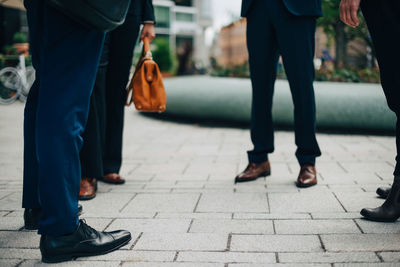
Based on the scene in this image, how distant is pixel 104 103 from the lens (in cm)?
318

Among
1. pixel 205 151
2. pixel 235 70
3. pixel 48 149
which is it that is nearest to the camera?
pixel 48 149

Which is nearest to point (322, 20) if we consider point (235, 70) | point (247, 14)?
point (235, 70)

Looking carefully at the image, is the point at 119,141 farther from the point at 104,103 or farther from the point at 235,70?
the point at 235,70

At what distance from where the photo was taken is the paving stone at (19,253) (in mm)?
2004

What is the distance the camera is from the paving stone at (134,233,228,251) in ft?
6.84

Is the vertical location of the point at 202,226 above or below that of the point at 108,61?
below

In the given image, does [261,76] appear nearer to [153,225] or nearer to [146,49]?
[146,49]

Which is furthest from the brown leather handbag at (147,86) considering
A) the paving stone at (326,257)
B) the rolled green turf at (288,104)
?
the rolled green turf at (288,104)

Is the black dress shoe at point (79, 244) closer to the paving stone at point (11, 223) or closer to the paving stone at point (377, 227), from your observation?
the paving stone at point (11, 223)

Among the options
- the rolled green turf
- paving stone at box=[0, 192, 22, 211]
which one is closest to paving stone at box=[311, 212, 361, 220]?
paving stone at box=[0, 192, 22, 211]

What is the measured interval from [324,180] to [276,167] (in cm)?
59

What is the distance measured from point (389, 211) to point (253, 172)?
3.92ft

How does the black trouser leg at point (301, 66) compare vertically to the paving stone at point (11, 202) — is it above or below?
above

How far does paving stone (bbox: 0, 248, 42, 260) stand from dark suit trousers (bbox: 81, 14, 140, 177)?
973 mm
